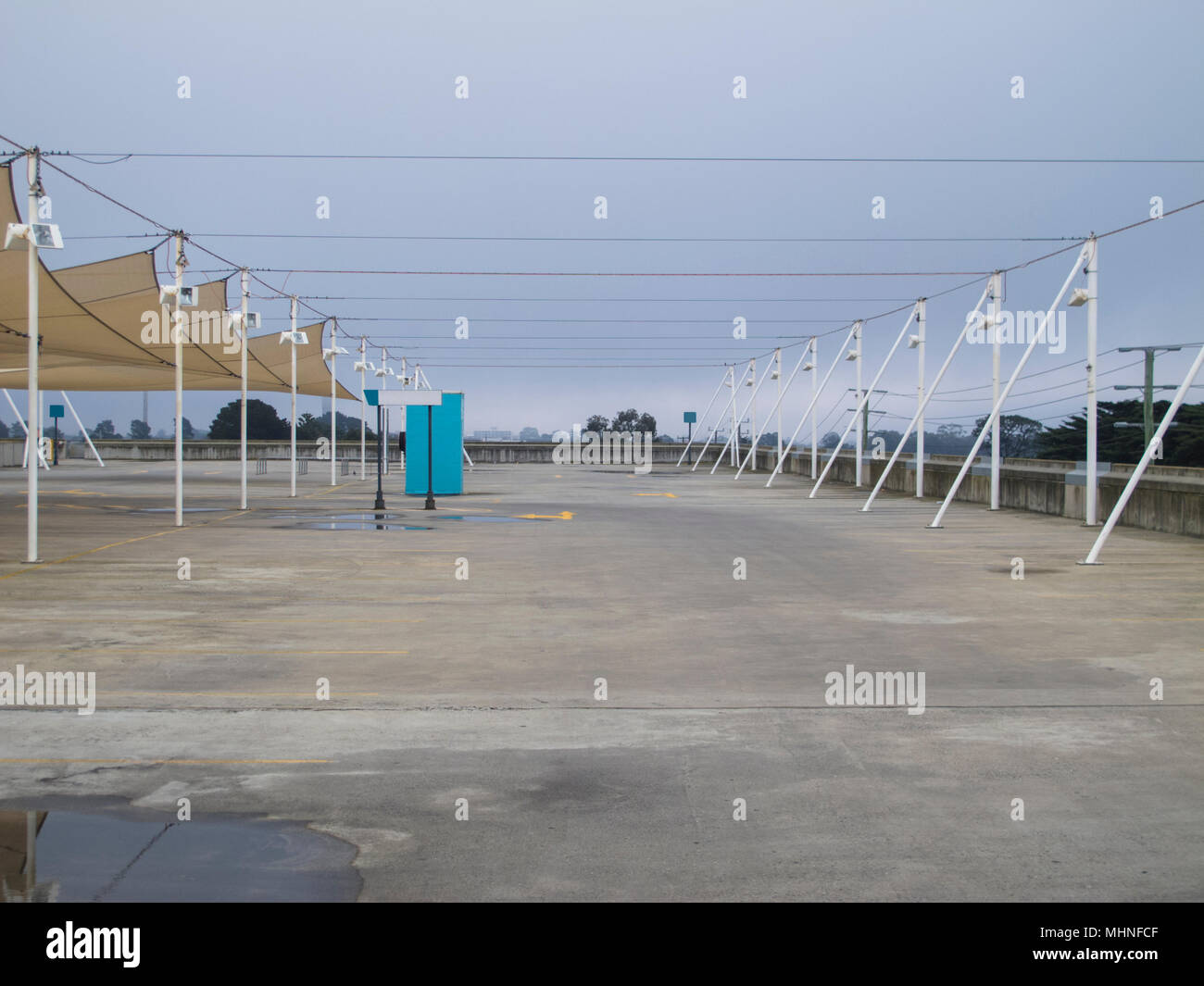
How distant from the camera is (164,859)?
516 cm

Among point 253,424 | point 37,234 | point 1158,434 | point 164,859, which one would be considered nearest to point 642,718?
point 164,859

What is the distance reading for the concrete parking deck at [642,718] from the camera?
17.3ft

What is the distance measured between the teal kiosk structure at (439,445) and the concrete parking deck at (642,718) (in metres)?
18.6

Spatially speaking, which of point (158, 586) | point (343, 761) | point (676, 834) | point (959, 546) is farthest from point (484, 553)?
point (676, 834)

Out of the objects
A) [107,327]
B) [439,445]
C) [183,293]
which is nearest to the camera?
[183,293]

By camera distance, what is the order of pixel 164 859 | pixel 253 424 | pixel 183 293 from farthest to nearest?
pixel 253 424
pixel 183 293
pixel 164 859

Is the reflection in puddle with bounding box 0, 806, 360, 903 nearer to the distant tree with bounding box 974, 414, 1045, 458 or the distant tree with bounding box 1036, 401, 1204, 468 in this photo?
the distant tree with bounding box 1036, 401, 1204, 468

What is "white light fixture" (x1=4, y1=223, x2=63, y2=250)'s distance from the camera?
16.2m

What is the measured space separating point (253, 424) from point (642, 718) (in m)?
112

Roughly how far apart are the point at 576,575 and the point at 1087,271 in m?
13.8

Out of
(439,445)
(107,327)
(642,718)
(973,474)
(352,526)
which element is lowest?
(642,718)

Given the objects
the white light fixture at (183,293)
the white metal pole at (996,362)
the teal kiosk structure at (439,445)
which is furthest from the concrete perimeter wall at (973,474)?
the white light fixture at (183,293)

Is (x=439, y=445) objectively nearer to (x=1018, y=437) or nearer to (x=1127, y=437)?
(x=1127, y=437)
